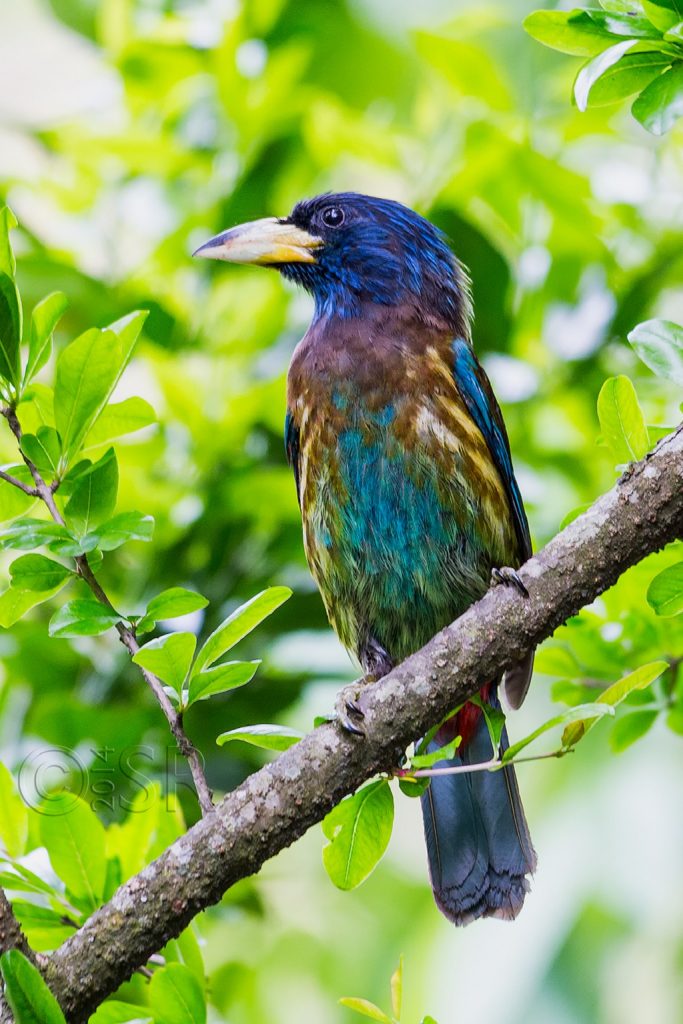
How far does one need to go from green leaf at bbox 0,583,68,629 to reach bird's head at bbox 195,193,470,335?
1.49 meters

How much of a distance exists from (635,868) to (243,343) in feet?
9.34

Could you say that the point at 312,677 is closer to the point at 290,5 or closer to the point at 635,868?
the point at 290,5

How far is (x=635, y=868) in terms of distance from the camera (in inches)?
196

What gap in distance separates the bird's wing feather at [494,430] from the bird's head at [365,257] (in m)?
0.25

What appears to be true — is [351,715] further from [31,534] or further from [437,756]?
[31,534]

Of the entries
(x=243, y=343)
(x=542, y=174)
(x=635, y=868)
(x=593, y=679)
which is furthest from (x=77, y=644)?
(x=635, y=868)

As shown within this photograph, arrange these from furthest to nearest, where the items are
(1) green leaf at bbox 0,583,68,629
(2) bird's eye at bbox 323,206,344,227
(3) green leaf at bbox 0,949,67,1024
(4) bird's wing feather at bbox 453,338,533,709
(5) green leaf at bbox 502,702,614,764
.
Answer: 1. (2) bird's eye at bbox 323,206,344,227
2. (4) bird's wing feather at bbox 453,338,533,709
3. (1) green leaf at bbox 0,583,68,629
4. (5) green leaf at bbox 502,702,614,764
5. (3) green leaf at bbox 0,949,67,1024

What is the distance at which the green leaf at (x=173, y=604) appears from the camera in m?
1.82

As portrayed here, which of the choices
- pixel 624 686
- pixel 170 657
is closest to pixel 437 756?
pixel 624 686

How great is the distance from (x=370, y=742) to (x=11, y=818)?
62 centimetres

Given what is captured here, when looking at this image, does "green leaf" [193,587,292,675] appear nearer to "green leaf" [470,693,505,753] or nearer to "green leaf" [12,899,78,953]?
"green leaf" [470,693,505,753]

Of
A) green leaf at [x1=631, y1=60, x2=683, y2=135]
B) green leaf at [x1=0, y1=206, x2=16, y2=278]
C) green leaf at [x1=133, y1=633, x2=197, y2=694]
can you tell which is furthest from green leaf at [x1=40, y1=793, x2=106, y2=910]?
green leaf at [x1=631, y1=60, x2=683, y2=135]

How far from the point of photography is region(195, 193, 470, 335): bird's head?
326 centimetres

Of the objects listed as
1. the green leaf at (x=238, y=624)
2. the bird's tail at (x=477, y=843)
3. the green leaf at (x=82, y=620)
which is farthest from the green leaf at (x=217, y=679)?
the bird's tail at (x=477, y=843)
